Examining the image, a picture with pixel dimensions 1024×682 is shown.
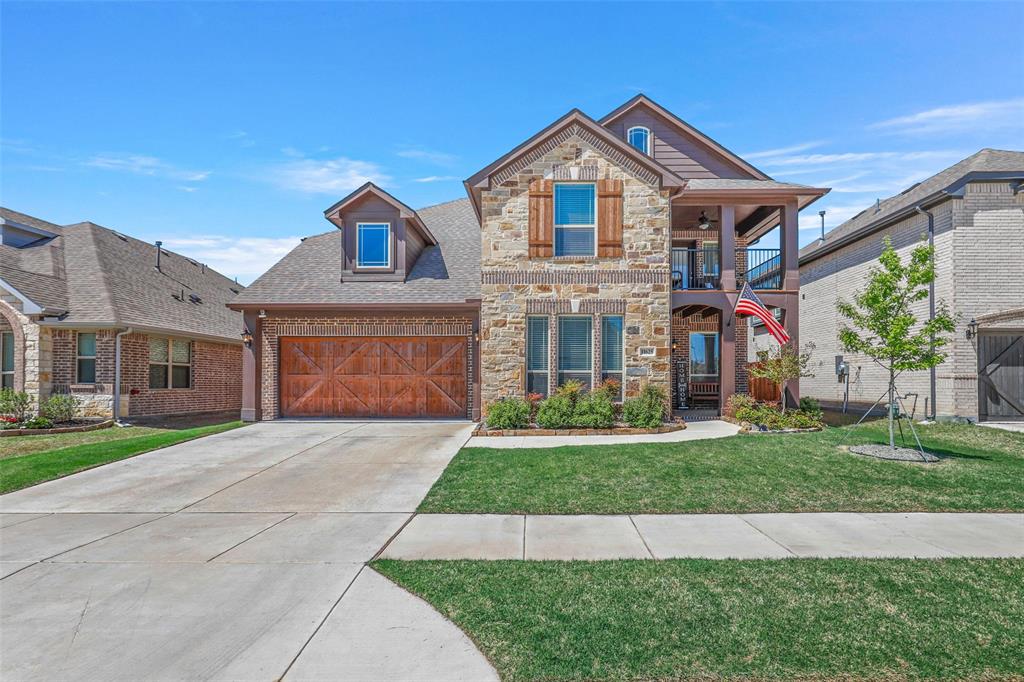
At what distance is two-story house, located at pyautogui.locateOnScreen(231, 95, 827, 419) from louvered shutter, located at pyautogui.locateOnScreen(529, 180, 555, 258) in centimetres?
4

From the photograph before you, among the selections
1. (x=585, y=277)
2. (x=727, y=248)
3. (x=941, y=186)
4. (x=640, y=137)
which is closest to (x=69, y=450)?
(x=585, y=277)

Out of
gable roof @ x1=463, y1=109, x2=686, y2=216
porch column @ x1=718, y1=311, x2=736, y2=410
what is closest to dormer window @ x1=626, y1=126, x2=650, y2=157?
gable roof @ x1=463, y1=109, x2=686, y2=216

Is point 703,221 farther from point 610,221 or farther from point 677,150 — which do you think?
point 610,221

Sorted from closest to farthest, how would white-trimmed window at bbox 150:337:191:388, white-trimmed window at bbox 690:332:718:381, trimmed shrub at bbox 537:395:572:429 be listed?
1. trimmed shrub at bbox 537:395:572:429
2. white-trimmed window at bbox 150:337:191:388
3. white-trimmed window at bbox 690:332:718:381

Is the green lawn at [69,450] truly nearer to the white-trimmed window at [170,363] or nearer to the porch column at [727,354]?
the white-trimmed window at [170,363]

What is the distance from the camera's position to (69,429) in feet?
45.8

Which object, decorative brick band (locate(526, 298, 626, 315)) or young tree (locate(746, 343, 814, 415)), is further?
decorative brick band (locate(526, 298, 626, 315))

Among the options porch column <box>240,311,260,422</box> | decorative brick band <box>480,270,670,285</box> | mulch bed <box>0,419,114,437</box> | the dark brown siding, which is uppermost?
the dark brown siding

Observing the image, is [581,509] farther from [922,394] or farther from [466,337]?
[922,394]

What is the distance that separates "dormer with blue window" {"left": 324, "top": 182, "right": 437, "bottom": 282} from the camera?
15.9 m

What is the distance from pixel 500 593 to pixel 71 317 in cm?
1631

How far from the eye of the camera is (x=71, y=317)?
14820 millimetres

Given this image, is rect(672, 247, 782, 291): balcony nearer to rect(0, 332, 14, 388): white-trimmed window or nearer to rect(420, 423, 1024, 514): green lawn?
rect(420, 423, 1024, 514): green lawn

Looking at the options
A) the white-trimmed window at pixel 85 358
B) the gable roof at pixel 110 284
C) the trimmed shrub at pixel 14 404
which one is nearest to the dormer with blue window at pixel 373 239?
the gable roof at pixel 110 284
